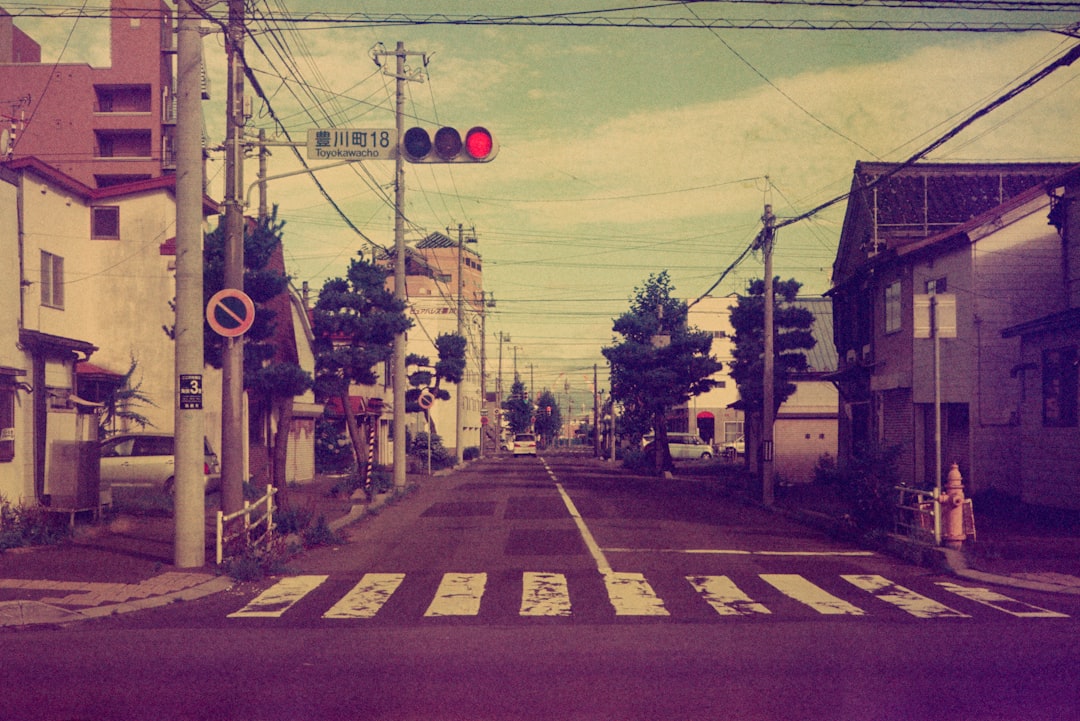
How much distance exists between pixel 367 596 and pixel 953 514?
29.1 feet

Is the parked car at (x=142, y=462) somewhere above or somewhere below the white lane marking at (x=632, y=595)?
above

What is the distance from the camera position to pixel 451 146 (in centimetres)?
1306

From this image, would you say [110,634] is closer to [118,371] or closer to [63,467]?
[63,467]

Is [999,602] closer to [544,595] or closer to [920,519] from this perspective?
[920,519]

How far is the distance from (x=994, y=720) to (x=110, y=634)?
7.47m

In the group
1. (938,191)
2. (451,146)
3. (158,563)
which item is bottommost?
(158,563)

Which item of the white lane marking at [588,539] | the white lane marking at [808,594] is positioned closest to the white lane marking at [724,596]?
the white lane marking at [808,594]

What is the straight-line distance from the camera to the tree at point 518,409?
12225cm

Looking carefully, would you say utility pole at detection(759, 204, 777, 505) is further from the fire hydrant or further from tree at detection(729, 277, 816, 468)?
the fire hydrant

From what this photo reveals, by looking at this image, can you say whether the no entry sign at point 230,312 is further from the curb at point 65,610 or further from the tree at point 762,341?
the tree at point 762,341

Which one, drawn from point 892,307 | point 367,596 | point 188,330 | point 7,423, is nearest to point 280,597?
point 367,596

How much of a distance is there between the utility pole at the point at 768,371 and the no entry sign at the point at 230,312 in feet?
54.9

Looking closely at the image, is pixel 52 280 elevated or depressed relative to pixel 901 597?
elevated

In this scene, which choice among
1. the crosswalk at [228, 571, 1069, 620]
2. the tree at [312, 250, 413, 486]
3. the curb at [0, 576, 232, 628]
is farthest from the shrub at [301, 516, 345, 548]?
the tree at [312, 250, 413, 486]
